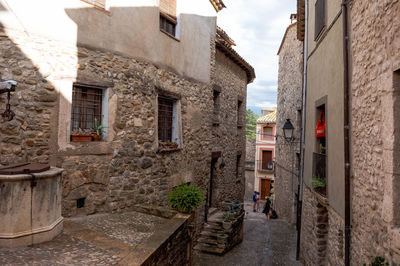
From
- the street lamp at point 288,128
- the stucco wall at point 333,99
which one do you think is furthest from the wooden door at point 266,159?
the stucco wall at point 333,99

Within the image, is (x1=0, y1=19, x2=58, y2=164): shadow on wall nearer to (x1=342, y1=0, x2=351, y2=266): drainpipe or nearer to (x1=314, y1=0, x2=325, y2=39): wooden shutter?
(x1=342, y1=0, x2=351, y2=266): drainpipe

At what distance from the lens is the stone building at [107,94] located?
17.2 feet

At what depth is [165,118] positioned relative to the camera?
8008 mm

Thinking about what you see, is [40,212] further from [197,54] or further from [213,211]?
[213,211]

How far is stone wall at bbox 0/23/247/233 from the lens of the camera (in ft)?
17.1

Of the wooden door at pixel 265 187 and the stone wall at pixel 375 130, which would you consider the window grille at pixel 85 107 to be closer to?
the stone wall at pixel 375 130

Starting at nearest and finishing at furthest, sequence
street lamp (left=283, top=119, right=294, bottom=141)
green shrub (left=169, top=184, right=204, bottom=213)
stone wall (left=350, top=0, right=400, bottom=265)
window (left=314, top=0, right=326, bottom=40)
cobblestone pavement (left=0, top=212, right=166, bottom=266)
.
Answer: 1. stone wall (left=350, top=0, right=400, bottom=265)
2. cobblestone pavement (left=0, top=212, right=166, bottom=266)
3. green shrub (left=169, top=184, right=204, bottom=213)
4. window (left=314, top=0, right=326, bottom=40)
5. street lamp (left=283, top=119, right=294, bottom=141)

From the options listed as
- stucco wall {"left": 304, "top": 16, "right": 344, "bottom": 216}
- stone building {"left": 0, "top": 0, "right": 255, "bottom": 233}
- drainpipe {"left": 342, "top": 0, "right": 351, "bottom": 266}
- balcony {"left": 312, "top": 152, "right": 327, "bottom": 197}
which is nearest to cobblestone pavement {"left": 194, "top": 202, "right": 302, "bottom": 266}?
stone building {"left": 0, "top": 0, "right": 255, "bottom": 233}

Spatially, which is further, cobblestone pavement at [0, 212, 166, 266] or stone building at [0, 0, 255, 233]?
stone building at [0, 0, 255, 233]

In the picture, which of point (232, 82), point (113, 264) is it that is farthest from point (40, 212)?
point (232, 82)

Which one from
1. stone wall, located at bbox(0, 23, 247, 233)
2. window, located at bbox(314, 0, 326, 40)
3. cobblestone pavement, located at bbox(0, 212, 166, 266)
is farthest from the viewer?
window, located at bbox(314, 0, 326, 40)

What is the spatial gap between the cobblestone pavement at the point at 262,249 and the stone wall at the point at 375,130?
191 inches

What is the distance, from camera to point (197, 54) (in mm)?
9203

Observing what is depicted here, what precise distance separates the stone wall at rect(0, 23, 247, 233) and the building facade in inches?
785
